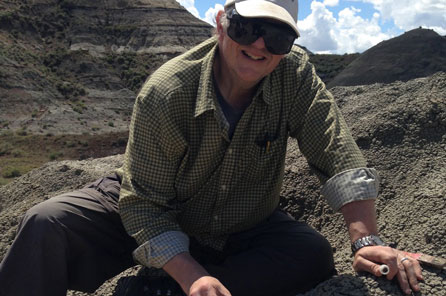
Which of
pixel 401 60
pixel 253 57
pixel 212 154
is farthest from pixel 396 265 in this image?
pixel 401 60

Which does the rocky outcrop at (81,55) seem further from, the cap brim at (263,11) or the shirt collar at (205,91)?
the cap brim at (263,11)

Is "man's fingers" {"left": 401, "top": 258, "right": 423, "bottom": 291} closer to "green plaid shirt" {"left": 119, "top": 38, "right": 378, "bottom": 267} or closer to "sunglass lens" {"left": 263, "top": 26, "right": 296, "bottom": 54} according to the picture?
"green plaid shirt" {"left": 119, "top": 38, "right": 378, "bottom": 267}

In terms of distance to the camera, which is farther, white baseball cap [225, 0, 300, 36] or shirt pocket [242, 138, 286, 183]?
shirt pocket [242, 138, 286, 183]

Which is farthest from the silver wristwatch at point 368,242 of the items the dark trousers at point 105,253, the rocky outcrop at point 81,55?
the rocky outcrop at point 81,55

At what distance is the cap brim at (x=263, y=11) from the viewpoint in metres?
2.35

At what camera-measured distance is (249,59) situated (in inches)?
95.9

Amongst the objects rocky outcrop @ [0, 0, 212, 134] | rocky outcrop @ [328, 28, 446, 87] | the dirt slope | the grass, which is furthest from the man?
rocky outcrop @ [0, 0, 212, 134]

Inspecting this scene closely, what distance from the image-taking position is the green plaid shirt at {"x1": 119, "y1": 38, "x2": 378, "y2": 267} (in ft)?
7.95

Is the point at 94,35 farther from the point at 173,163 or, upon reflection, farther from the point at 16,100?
the point at 173,163

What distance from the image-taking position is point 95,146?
26938 mm

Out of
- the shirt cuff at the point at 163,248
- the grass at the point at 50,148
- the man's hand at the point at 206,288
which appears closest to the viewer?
the man's hand at the point at 206,288

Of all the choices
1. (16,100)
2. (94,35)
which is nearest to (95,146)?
(16,100)

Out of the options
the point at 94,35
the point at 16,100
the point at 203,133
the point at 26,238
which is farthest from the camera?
the point at 94,35

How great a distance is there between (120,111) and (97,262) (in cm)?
3665
